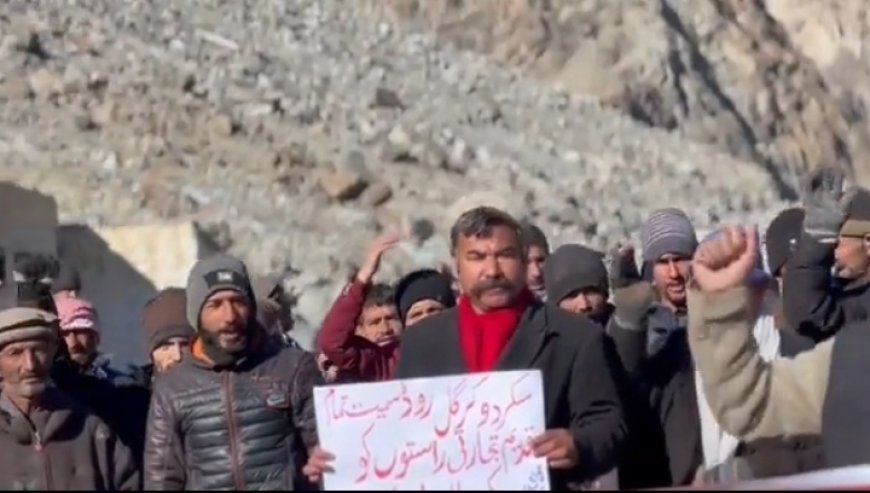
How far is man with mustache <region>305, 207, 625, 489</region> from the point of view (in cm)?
562

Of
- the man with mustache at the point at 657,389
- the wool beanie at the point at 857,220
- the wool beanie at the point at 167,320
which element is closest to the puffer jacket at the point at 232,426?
the man with mustache at the point at 657,389

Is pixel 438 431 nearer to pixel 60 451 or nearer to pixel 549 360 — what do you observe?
pixel 549 360

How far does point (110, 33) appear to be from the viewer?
109 ft

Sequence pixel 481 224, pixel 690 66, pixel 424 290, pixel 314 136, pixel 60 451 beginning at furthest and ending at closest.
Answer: pixel 690 66 < pixel 314 136 < pixel 424 290 < pixel 60 451 < pixel 481 224

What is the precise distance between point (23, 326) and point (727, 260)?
2.07 meters

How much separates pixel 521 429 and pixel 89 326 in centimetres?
286

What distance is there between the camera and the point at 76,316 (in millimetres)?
7910

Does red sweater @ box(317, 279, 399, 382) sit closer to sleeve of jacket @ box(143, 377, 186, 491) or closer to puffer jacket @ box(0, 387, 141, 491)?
puffer jacket @ box(0, 387, 141, 491)

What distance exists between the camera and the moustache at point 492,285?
5.65 m

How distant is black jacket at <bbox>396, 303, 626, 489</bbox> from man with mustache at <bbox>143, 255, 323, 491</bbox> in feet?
1.76

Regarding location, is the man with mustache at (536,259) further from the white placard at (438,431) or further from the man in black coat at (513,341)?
the white placard at (438,431)

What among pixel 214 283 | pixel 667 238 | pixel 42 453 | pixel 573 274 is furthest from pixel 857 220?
pixel 42 453

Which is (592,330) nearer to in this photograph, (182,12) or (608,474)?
(608,474)

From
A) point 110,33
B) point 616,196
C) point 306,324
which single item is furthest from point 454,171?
A: point 306,324
